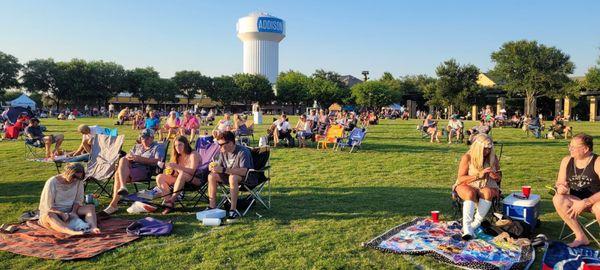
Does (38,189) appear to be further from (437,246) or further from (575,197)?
(575,197)

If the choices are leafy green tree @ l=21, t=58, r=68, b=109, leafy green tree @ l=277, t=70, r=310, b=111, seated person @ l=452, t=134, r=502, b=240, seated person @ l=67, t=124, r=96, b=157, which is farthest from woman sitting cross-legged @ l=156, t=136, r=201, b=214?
leafy green tree @ l=277, t=70, r=310, b=111

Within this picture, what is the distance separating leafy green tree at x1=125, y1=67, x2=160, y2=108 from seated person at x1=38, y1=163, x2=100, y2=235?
62853 millimetres

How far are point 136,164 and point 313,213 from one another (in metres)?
2.88

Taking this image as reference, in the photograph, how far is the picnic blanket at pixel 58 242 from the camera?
448 cm

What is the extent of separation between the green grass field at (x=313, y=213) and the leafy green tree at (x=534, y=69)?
4083cm

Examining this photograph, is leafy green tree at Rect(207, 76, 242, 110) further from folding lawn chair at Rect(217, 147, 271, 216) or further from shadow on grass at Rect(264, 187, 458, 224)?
folding lawn chair at Rect(217, 147, 271, 216)

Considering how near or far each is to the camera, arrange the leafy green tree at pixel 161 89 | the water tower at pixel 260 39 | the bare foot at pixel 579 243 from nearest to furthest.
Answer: the bare foot at pixel 579 243 < the leafy green tree at pixel 161 89 < the water tower at pixel 260 39

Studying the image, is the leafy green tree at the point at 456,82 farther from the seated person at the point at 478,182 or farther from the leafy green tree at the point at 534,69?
the seated person at the point at 478,182

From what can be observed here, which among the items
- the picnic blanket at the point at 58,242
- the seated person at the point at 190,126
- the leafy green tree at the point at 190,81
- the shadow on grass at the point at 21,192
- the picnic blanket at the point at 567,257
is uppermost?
the leafy green tree at the point at 190,81

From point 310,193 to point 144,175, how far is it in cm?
267

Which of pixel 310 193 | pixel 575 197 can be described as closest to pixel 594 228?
pixel 575 197

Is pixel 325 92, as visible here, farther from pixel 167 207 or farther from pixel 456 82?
pixel 167 207

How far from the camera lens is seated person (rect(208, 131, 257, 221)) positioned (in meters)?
6.02

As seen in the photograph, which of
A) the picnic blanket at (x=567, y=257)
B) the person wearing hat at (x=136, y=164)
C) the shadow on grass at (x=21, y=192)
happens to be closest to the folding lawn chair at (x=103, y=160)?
the person wearing hat at (x=136, y=164)
